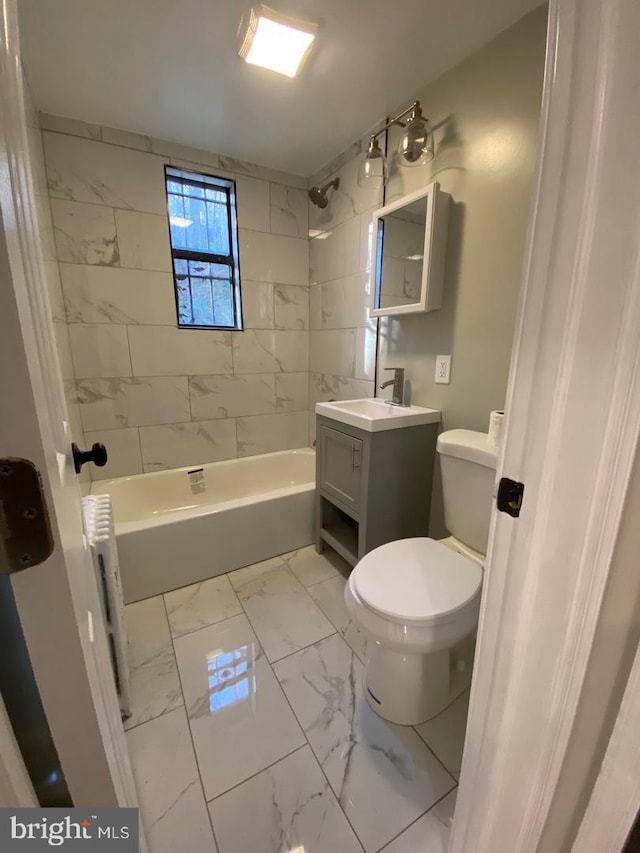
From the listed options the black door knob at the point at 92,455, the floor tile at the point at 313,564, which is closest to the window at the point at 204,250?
the floor tile at the point at 313,564

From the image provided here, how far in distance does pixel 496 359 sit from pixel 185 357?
6.05 ft

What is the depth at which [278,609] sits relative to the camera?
1659 millimetres

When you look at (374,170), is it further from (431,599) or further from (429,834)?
Answer: (429,834)

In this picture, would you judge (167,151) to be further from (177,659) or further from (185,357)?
(177,659)

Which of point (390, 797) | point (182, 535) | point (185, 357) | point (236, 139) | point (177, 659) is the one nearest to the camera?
point (390, 797)

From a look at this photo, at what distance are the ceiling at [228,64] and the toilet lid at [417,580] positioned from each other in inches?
74.5

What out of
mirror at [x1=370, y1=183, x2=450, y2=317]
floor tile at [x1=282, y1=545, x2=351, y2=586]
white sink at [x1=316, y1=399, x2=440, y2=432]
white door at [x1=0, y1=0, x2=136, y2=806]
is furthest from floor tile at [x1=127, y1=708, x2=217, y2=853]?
mirror at [x1=370, y1=183, x2=450, y2=317]

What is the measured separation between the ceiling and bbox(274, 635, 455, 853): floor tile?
239cm

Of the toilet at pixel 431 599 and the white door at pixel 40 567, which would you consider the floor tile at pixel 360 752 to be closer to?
the toilet at pixel 431 599

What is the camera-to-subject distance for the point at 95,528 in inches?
40.3

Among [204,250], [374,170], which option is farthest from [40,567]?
[204,250]

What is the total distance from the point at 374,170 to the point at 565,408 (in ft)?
6.10

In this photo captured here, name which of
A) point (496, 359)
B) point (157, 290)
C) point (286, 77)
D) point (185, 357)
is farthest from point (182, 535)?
point (286, 77)

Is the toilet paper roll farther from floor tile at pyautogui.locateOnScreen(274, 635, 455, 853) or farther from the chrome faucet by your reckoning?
floor tile at pyautogui.locateOnScreen(274, 635, 455, 853)
